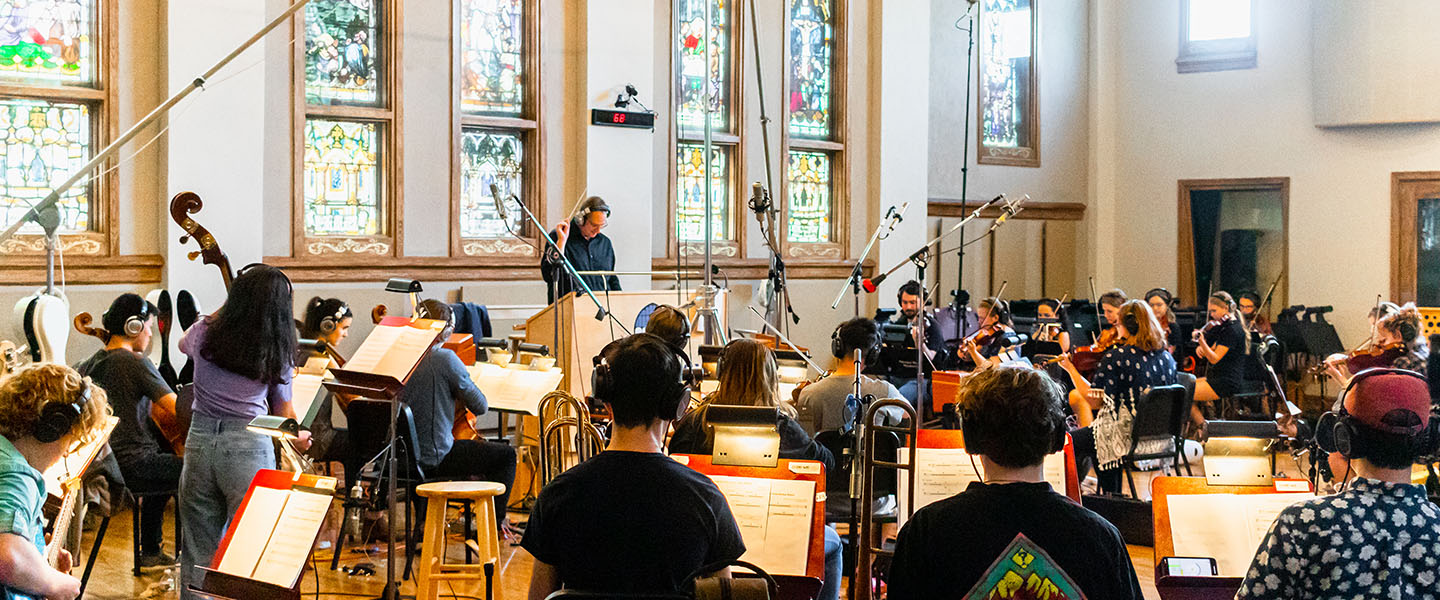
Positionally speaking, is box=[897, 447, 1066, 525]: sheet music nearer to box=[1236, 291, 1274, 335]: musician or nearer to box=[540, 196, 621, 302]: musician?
box=[540, 196, 621, 302]: musician

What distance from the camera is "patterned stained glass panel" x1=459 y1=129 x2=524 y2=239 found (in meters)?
9.57

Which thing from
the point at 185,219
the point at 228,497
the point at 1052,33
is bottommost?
the point at 228,497

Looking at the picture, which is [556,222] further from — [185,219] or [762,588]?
[762,588]

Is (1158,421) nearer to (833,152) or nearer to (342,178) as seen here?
(342,178)

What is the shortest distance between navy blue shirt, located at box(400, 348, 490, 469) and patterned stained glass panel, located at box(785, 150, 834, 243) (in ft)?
19.2

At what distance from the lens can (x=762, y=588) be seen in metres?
2.30

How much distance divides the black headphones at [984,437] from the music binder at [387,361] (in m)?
2.30

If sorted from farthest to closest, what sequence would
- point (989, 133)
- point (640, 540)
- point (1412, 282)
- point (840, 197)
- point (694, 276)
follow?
1. point (989, 133)
2. point (1412, 282)
3. point (840, 197)
4. point (694, 276)
5. point (640, 540)

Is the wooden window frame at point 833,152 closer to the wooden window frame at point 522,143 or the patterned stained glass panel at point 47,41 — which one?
the wooden window frame at point 522,143

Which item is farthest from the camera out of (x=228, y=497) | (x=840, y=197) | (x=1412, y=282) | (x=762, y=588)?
(x=1412, y=282)

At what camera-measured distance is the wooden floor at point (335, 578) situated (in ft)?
18.7

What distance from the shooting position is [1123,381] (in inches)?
284

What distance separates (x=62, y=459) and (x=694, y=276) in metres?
7.27

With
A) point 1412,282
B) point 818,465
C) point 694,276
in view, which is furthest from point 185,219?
point 1412,282
